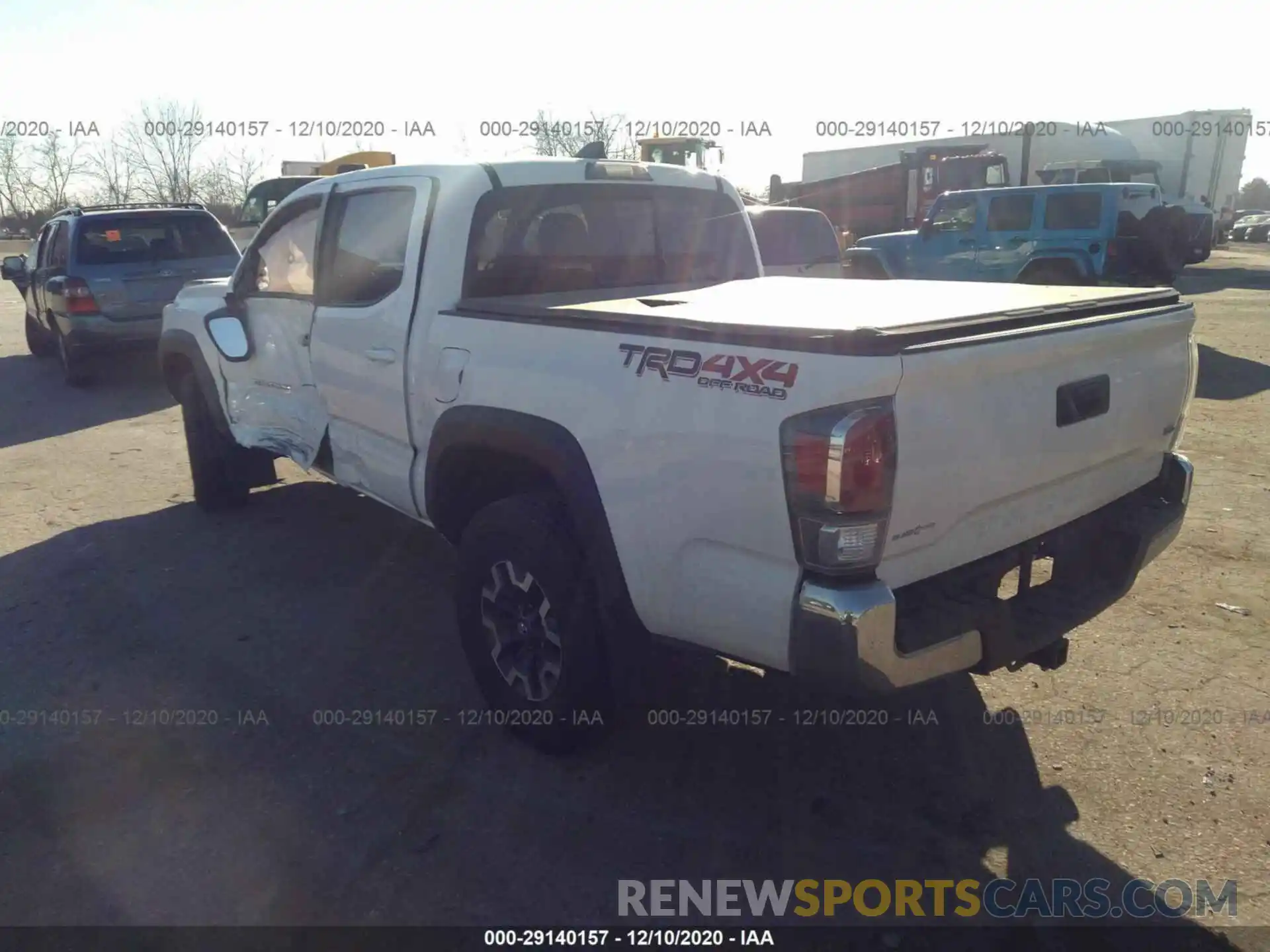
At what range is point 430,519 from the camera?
3828 mm

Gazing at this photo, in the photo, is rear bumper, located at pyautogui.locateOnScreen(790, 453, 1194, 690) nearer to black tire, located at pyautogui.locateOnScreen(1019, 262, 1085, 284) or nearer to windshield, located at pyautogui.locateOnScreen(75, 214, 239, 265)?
windshield, located at pyautogui.locateOnScreen(75, 214, 239, 265)

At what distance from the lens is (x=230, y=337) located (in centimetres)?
514

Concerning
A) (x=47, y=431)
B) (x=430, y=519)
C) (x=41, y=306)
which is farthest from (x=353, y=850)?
(x=41, y=306)

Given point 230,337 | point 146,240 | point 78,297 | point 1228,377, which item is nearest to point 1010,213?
point 1228,377

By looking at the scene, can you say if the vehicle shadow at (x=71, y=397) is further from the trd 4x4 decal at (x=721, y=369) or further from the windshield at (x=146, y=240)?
the trd 4x4 decal at (x=721, y=369)

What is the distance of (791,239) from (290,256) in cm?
625

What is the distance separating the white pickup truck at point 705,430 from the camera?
7.73ft

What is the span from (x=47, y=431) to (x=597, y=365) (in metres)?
7.76

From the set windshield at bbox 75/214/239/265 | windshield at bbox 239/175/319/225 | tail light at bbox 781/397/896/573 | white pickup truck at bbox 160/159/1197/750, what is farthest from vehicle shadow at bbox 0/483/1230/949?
windshield at bbox 239/175/319/225

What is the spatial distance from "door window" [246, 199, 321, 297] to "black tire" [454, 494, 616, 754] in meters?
2.00

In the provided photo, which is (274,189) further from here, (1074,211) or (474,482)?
(474,482)

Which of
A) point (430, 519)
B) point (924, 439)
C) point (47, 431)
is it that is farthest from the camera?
point (47, 431)

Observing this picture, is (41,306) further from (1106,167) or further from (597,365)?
(1106,167)

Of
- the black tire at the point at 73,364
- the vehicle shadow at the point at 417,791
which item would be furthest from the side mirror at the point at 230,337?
the black tire at the point at 73,364
